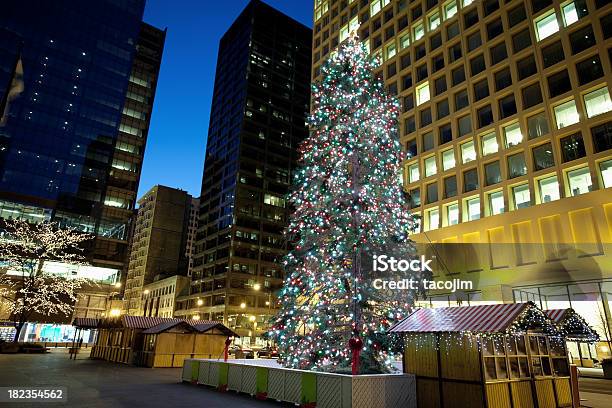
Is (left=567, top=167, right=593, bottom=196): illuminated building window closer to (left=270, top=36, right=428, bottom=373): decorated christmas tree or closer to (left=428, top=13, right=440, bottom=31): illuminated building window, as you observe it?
(left=270, top=36, right=428, bottom=373): decorated christmas tree

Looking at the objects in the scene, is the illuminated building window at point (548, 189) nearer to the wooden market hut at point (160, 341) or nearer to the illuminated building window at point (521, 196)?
the illuminated building window at point (521, 196)

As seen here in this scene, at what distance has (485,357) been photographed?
37.8ft

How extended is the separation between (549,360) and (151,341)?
83.8 ft

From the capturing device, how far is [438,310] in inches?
542

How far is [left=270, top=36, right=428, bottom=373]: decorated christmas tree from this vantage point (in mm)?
14953

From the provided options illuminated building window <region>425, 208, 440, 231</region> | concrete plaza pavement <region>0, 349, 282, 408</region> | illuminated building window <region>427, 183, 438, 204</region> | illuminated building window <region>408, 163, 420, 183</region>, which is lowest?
concrete plaza pavement <region>0, 349, 282, 408</region>

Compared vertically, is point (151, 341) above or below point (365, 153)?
below

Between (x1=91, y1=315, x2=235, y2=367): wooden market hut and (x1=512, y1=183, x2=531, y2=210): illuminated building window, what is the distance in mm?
24563

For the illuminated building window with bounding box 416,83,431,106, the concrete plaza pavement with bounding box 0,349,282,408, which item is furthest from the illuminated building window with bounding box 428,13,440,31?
the concrete plaza pavement with bounding box 0,349,282,408

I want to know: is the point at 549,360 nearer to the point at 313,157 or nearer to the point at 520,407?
the point at 520,407

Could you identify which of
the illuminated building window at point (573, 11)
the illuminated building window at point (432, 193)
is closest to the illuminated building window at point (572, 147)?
the illuminated building window at point (573, 11)

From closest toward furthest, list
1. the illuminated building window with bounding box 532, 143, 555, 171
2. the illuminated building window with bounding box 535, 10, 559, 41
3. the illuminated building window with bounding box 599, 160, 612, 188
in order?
1. the illuminated building window with bounding box 599, 160, 612, 188
2. the illuminated building window with bounding box 532, 143, 555, 171
3. the illuminated building window with bounding box 535, 10, 559, 41

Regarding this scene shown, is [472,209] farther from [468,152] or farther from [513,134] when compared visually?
[513,134]

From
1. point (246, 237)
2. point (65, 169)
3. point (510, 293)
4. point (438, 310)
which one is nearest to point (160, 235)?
point (246, 237)
